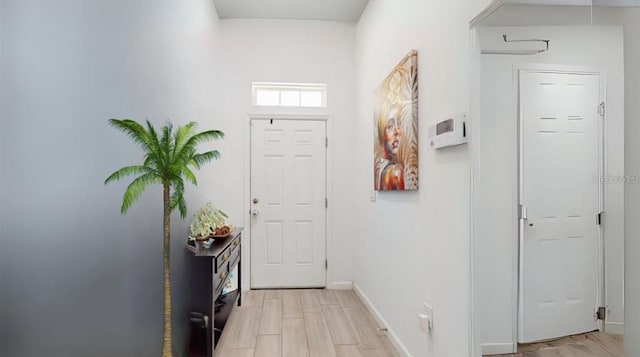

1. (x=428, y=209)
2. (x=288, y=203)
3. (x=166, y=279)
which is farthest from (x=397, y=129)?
(x=288, y=203)

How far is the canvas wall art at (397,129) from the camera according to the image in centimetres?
224

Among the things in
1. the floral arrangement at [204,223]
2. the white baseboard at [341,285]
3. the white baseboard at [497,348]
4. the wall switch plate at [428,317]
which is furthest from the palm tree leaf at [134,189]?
the white baseboard at [341,285]

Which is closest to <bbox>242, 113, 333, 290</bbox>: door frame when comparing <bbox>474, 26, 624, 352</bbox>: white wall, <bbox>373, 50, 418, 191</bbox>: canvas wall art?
<bbox>373, 50, 418, 191</bbox>: canvas wall art

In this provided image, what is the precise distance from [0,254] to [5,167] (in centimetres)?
22

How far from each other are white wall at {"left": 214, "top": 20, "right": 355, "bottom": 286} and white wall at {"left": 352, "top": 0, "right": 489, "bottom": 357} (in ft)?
2.72

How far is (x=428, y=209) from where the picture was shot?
2.06m

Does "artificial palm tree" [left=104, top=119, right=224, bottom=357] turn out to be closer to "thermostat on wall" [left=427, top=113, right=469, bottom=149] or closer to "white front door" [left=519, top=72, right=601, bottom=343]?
"thermostat on wall" [left=427, top=113, right=469, bottom=149]

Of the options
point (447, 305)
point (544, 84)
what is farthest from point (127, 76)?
point (447, 305)

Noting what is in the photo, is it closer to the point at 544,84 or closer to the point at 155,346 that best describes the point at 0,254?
the point at 155,346

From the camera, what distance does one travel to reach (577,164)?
42.3 inches

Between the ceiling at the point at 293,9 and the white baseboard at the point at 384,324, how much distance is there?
313 centimetres

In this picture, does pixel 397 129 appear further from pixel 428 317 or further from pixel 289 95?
pixel 289 95

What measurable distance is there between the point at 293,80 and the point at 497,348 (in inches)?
137

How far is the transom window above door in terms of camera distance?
4164 millimetres
